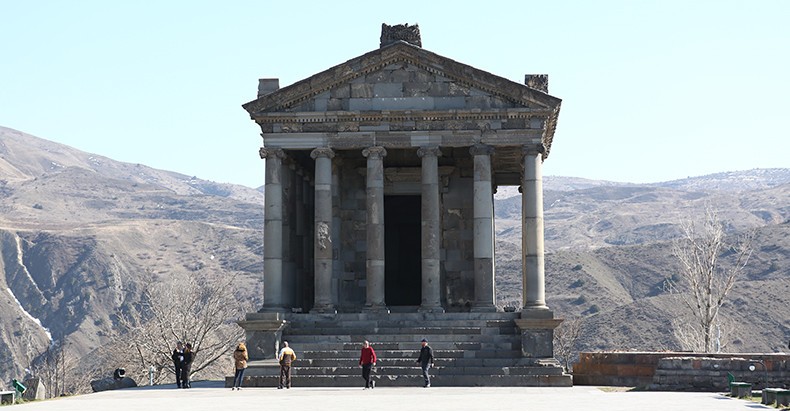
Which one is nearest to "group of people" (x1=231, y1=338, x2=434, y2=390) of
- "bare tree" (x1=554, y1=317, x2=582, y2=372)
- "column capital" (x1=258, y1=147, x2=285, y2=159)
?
"column capital" (x1=258, y1=147, x2=285, y2=159)

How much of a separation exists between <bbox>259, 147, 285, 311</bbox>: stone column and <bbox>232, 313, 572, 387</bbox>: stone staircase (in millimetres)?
792

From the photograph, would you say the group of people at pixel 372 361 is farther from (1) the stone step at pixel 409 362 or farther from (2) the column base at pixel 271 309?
(2) the column base at pixel 271 309

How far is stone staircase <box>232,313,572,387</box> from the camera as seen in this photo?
33125mm

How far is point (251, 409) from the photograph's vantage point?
24.3 meters

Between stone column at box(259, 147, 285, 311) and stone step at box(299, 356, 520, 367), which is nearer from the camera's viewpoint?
stone step at box(299, 356, 520, 367)

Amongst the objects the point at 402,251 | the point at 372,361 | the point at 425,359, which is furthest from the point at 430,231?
the point at 402,251

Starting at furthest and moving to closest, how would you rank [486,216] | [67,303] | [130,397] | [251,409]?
1. [67,303]
2. [486,216]
3. [130,397]
4. [251,409]

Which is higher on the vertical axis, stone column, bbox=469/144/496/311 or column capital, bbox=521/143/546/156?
column capital, bbox=521/143/546/156

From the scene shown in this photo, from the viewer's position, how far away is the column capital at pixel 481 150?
1454 inches

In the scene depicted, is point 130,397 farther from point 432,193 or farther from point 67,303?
point 67,303

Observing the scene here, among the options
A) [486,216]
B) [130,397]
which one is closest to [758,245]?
[486,216]

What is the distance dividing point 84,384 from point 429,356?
59021 millimetres

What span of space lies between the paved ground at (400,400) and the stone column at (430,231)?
5490mm

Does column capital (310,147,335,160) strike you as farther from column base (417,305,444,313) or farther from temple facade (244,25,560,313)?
column base (417,305,444,313)
